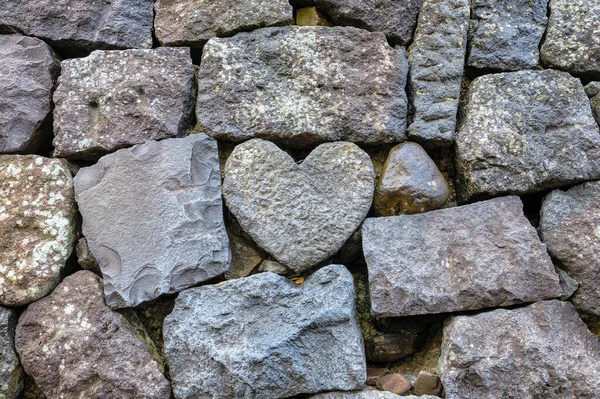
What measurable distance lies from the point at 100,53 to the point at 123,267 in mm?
768

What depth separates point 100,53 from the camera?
1693 millimetres

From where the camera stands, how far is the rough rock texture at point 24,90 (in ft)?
5.38

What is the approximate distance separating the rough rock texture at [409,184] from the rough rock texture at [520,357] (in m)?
0.38

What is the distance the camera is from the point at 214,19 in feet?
5.60

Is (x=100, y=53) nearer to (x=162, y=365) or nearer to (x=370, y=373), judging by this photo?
(x=162, y=365)

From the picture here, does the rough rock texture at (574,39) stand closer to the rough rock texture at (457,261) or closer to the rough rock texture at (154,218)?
the rough rock texture at (457,261)

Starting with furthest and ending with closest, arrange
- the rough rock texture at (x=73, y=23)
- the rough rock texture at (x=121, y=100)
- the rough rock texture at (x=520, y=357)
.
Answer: the rough rock texture at (x=73, y=23)
the rough rock texture at (x=121, y=100)
the rough rock texture at (x=520, y=357)

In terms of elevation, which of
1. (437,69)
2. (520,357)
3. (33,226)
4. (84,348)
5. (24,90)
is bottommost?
(84,348)

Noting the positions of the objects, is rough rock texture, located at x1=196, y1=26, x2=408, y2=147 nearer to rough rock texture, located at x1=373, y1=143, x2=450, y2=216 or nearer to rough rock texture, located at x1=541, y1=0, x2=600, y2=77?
rough rock texture, located at x1=373, y1=143, x2=450, y2=216

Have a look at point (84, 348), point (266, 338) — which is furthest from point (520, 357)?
point (84, 348)

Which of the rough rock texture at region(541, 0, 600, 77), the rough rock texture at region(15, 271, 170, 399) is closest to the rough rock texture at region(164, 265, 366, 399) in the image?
the rough rock texture at region(15, 271, 170, 399)

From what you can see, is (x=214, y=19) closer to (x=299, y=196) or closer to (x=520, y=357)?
(x=299, y=196)

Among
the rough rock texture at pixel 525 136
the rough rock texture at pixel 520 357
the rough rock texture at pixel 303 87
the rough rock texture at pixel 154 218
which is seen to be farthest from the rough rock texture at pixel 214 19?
the rough rock texture at pixel 520 357

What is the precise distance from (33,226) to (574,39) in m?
1.93
